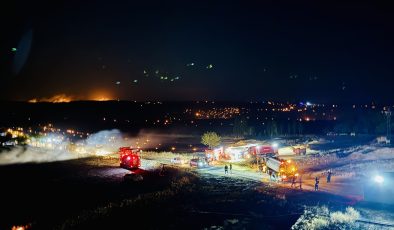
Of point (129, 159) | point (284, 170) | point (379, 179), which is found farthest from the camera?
point (129, 159)

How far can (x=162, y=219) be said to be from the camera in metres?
28.5

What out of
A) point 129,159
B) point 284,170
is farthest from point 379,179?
point 129,159

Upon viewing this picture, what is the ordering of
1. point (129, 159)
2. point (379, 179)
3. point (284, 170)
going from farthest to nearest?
1. point (129, 159)
2. point (284, 170)
3. point (379, 179)

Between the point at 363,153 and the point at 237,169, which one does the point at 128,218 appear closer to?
the point at 237,169

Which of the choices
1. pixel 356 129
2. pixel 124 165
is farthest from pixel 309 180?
pixel 356 129

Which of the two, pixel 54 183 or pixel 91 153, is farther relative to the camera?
pixel 91 153

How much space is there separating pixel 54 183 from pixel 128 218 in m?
21.0

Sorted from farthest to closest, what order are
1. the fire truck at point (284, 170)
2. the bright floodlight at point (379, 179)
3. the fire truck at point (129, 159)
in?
the fire truck at point (129, 159) < the fire truck at point (284, 170) < the bright floodlight at point (379, 179)

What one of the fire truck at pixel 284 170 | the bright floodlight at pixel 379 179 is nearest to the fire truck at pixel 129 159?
the fire truck at pixel 284 170

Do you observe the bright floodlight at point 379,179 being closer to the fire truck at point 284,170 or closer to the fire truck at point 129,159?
the fire truck at point 284,170

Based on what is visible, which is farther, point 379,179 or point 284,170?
point 284,170

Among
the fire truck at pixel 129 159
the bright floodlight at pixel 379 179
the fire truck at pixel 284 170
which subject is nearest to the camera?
the bright floodlight at pixel 379 179

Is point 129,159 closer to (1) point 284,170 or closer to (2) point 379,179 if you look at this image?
(1) point 284,170

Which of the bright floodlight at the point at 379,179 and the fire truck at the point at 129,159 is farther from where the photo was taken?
the fire truck at the point at 129,159
